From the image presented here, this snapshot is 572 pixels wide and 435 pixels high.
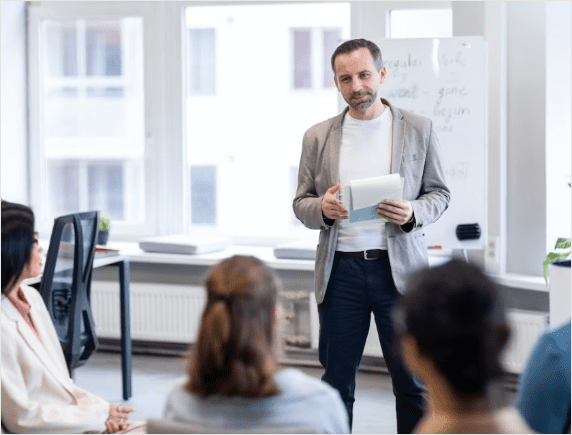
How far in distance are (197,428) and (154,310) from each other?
363cm

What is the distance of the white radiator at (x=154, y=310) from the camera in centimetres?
484

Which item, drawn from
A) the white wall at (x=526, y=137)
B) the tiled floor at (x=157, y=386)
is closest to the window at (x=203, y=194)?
the tiled floor at (x=157, y=386)

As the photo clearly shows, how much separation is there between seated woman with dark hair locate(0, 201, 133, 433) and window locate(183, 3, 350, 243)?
2991 millimetres


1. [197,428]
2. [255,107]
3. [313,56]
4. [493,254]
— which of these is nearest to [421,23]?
[313,56]

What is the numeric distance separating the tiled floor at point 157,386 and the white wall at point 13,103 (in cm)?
121

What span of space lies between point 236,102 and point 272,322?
12.2 feet

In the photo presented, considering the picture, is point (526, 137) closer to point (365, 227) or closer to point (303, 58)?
point (303, 58)

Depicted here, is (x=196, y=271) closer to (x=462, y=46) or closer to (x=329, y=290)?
(x=462, y=46)

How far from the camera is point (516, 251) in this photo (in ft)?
14.0

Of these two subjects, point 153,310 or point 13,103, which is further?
point 13,103

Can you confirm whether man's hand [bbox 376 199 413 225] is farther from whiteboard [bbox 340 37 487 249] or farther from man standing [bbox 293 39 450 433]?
whiteboard [bbox 340 37 487 249]

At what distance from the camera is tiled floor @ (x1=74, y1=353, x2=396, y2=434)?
12.3ft

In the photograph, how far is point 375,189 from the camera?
2.54 metres

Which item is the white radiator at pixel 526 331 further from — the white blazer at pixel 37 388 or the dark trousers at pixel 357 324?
the white blazer at pixel 37 388
